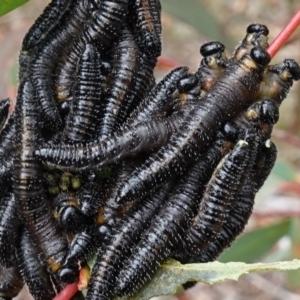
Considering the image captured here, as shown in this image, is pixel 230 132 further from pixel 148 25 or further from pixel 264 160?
pixel 148 25

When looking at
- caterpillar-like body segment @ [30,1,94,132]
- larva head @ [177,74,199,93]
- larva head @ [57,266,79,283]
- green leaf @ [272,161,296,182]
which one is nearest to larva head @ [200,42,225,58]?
larva head @ [177,74,199,93]

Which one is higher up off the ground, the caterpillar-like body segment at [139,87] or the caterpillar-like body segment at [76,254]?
the caterpillar-like body segment at [139,87]

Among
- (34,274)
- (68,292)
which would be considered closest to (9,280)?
(34,274)

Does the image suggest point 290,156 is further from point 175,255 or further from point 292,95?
point 175,255

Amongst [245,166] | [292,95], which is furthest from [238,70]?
[292,95]

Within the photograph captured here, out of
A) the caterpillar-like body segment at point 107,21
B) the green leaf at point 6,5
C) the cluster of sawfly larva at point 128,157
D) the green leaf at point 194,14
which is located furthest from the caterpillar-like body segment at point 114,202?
the green leaf at point 194,14

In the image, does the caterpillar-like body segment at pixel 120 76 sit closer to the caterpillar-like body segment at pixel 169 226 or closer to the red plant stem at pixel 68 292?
the caterpillar-like body segment at pixel 169 226

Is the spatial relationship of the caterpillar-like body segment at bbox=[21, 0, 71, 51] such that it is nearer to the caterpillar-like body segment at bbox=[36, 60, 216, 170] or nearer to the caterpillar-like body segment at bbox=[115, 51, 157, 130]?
the caterpillar-like body segment at bbox=[115, 51, 157, 130]
